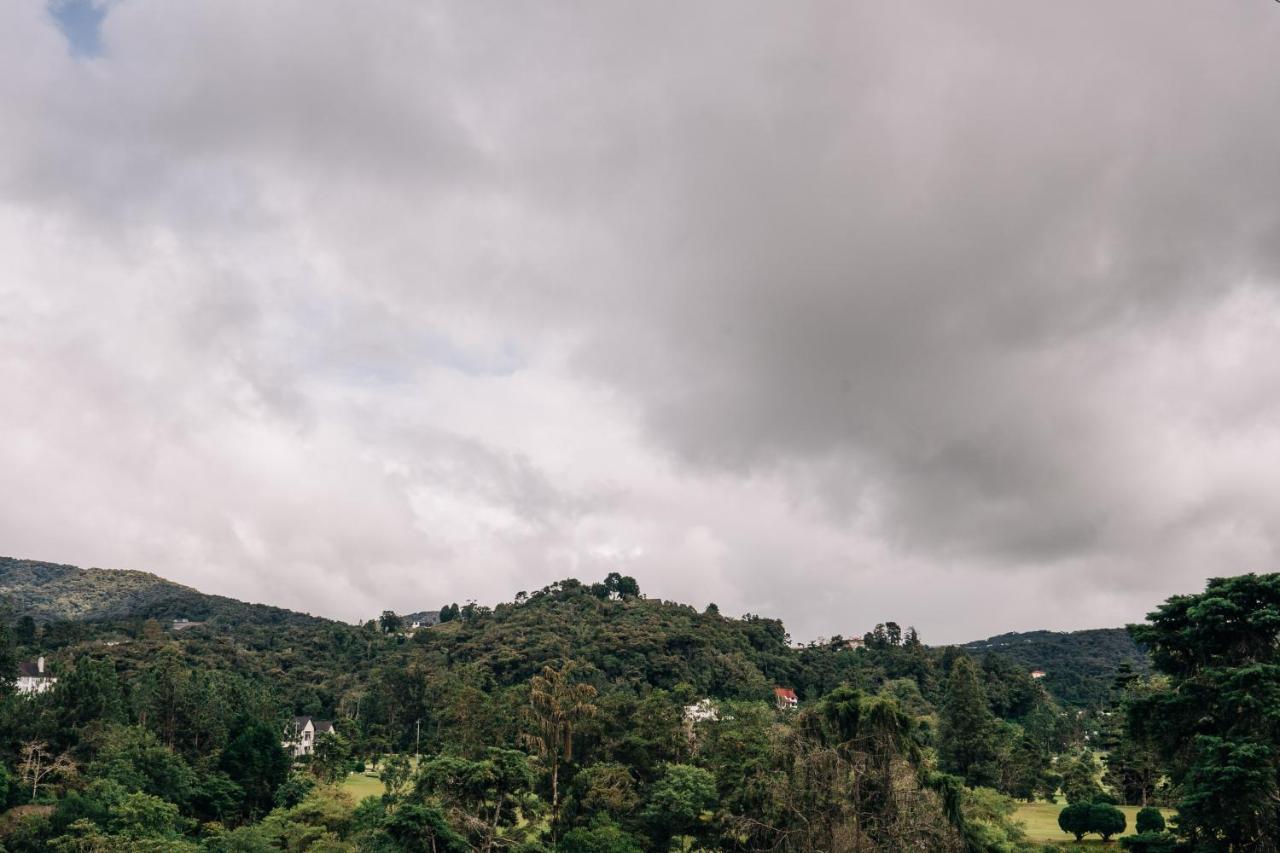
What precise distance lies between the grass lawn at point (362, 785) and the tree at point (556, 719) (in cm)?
2295

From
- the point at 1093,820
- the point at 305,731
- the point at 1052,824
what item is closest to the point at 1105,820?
the point at 1093,820

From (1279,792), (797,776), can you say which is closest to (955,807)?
(797,776)

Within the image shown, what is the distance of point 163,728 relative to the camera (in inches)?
2307

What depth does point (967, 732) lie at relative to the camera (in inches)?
2552

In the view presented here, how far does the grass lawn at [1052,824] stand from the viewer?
42219mm

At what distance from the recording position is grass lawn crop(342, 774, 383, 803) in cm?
6336

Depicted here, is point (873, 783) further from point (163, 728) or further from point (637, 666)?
point (637, 666)

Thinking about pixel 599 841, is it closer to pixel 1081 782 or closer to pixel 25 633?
pixel 1081 782

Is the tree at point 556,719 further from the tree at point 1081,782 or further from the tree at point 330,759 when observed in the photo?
the tree at point 1081,782

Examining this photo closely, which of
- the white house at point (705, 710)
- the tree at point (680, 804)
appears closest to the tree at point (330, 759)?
the white house at point (705, 710)

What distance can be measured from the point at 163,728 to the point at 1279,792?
61.6m

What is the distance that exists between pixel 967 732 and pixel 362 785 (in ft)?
155

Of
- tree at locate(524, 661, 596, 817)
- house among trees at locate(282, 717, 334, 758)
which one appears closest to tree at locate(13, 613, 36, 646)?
house among trees at locate(282, 717, 334, 758)

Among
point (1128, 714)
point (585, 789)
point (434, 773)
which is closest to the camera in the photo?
point (1128, 714)
